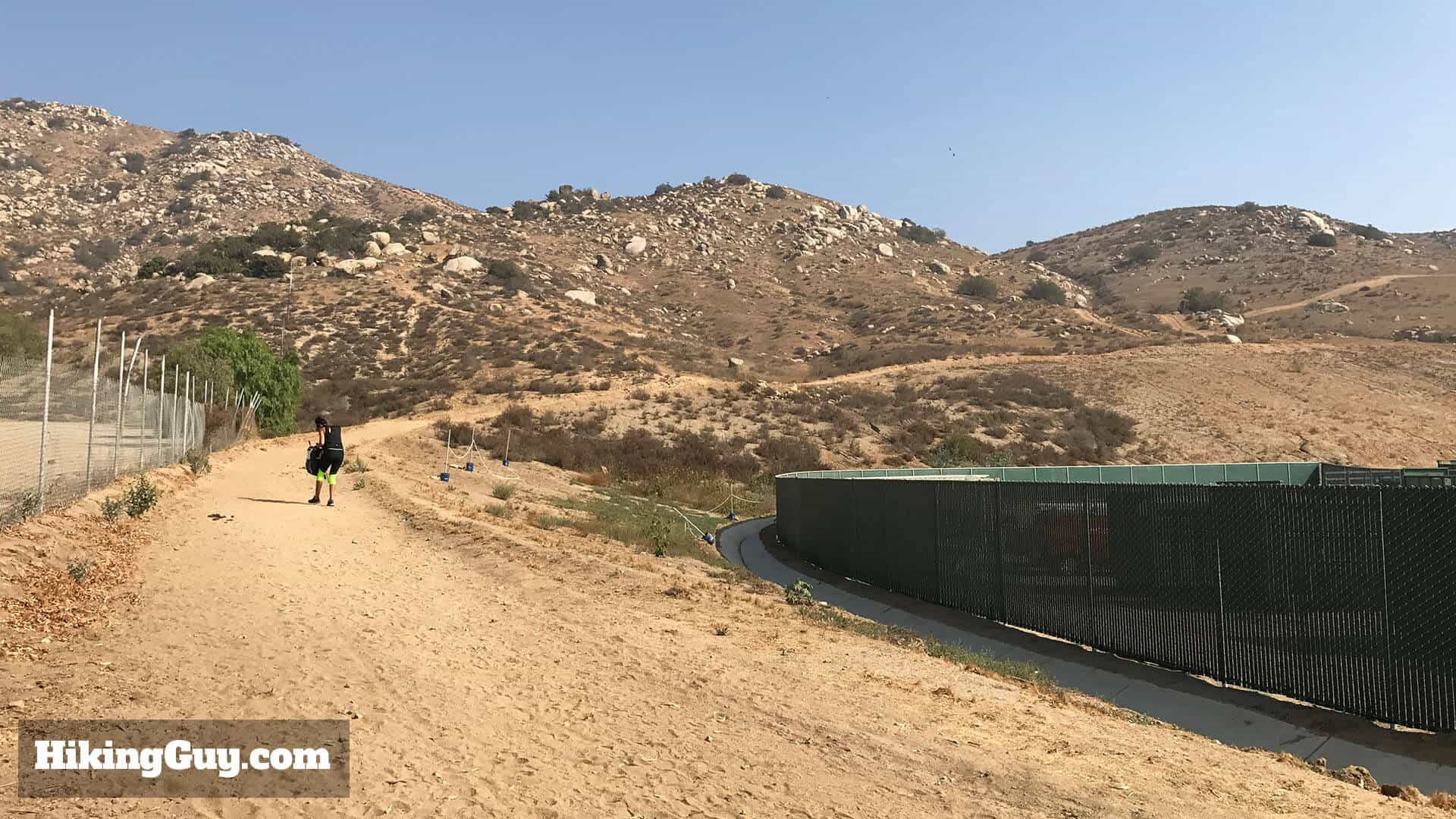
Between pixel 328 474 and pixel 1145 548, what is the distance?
15823mm

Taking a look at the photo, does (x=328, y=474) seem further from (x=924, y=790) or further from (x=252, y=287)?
(x=252, y=287)

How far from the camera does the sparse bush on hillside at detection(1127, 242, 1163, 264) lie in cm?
12281

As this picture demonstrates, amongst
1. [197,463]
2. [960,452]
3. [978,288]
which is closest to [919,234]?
[978,288]

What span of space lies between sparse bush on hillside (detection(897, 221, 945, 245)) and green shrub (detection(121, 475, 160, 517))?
385ft

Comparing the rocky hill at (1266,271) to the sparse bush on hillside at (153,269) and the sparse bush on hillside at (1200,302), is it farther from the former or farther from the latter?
the sparse bush on hillside at (153,269)

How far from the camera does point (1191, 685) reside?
429 inches

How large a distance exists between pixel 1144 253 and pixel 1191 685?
12770 cm

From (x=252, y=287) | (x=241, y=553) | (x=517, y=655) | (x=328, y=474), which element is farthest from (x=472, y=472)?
(x=252, y=287)

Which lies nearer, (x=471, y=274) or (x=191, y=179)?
(x=471, y=274)

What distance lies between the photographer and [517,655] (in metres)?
8.87

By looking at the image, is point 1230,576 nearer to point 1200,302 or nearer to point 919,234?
point 1200,302

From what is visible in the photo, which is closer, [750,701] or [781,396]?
[750,701]

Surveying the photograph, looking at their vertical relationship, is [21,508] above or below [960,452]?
below

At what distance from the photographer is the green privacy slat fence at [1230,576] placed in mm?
8766
